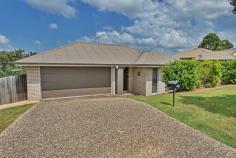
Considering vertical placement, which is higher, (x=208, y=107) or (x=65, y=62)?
(x=65, y=62)

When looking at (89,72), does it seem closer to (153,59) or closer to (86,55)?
(86,55)

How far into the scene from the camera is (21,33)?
24172mm

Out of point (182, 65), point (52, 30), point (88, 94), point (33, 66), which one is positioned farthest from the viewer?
point (52, 30)

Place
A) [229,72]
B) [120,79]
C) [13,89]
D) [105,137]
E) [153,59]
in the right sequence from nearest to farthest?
1. [105,137]
2. [13,89]
3. [120,79]
4. [153,59]
5. [229,72]

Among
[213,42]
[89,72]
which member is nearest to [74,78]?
[89,72]

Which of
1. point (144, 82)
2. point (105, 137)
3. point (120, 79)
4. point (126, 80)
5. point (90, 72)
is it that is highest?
point (90, 72)

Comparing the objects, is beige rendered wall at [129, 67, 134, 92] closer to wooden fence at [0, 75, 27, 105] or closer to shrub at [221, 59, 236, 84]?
wooden fence at [0, 75, 27, 105]

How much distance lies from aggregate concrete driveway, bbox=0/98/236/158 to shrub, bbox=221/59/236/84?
45.9ft

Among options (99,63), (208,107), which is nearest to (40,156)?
(208,107)

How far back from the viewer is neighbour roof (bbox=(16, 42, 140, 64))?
13.4 m

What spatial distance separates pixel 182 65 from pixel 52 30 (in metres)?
22.6

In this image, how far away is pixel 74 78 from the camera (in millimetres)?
14570

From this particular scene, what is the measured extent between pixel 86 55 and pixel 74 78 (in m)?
2.45

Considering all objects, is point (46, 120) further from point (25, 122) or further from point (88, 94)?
point (88, 94)
